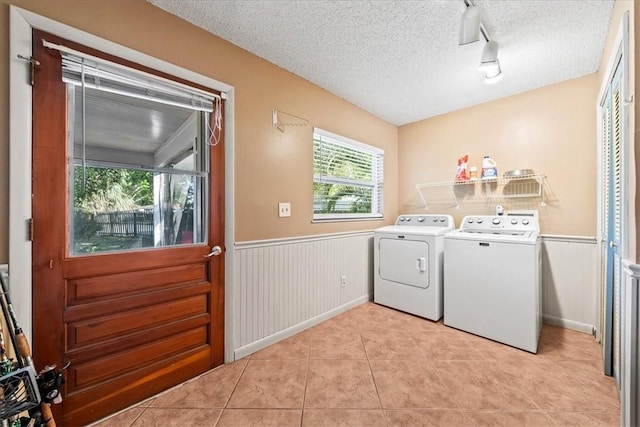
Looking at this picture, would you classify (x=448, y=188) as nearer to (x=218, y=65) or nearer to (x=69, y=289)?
(x=218, y=65)

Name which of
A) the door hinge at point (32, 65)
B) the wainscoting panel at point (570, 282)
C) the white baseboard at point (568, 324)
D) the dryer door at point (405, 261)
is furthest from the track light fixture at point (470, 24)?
the white baseboard at point (568, 324)

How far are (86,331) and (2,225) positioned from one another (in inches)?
25.6

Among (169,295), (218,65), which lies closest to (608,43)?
(218,65)

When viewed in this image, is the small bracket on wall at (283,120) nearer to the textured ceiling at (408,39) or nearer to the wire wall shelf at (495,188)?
the textured ceiling at (408,39)

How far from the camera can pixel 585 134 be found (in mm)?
2354

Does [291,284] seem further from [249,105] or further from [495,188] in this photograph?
[495,188]

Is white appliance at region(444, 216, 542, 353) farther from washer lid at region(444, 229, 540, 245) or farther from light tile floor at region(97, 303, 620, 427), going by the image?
light tile floor at region(97, 303, 620, 427)

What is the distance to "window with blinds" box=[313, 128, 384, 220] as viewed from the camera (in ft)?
9.00

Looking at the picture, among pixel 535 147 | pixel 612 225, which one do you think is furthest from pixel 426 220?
pixel 612 225

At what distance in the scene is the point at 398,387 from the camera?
5.48 ft

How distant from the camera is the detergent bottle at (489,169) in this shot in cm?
276

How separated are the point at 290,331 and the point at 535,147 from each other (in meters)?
3.03

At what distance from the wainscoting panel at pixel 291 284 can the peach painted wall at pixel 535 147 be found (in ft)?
4.39

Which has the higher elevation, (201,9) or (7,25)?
(201,9)
